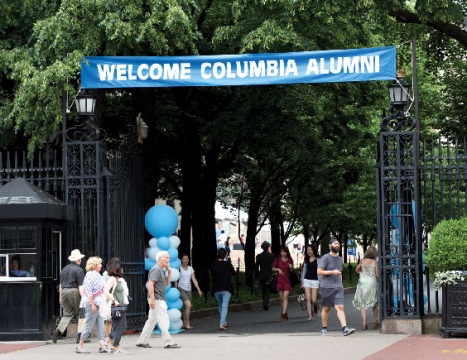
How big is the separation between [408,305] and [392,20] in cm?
847

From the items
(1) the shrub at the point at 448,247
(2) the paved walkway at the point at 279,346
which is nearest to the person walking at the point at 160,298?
(2) the paved walkway at the point at 279,346

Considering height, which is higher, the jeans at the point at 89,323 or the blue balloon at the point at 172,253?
the blue balloon at the point at 172,253

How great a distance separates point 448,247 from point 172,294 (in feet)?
19.4

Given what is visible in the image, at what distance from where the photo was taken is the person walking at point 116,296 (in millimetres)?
16406

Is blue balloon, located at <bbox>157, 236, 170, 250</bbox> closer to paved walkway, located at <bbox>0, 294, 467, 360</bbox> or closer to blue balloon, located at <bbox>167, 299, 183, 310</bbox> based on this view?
blue balloon, located at <bbox>167, 299, 183, 310</bbox>

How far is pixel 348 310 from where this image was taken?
2873 cm

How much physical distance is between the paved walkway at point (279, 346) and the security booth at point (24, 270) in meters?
0.42

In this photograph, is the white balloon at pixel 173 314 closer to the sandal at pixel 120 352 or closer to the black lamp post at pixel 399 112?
the sandal at pixel 120 352

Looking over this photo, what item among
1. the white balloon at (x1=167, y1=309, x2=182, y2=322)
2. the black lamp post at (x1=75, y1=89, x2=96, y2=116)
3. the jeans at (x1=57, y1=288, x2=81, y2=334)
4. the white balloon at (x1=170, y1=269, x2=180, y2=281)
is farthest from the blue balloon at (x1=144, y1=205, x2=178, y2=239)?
the jeans at (x1=57, y1=288, x2=81, y2=334)

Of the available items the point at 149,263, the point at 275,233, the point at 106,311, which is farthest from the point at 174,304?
the point at 275,233

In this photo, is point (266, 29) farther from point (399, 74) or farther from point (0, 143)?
point (0, 143)

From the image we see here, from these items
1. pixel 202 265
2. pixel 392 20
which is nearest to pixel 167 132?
pixel 202 265

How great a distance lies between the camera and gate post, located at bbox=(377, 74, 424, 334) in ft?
61.4

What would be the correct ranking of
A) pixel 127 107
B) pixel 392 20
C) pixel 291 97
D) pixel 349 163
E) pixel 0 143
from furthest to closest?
pixel 349 163, pixel 127 107, pixel 291 97, pixel 0 143, pixel 392 20
